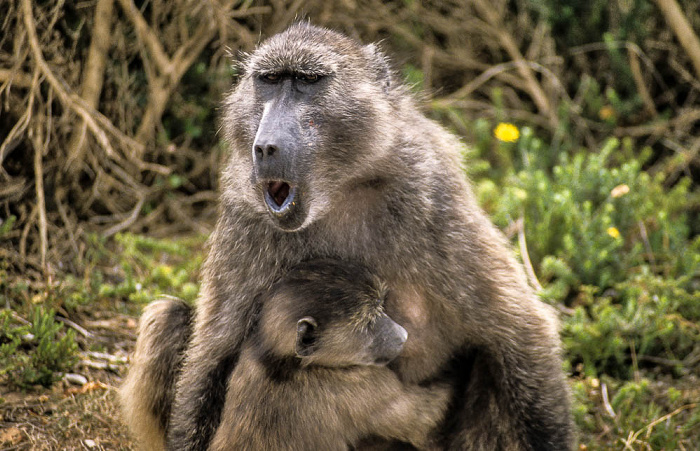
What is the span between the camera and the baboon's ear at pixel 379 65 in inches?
132

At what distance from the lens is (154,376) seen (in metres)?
3.38

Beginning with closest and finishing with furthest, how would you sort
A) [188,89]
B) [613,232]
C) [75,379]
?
[75,379] < [613,232] < [188,89]

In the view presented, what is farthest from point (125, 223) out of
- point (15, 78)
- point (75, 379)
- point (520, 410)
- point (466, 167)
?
point (520, 410)

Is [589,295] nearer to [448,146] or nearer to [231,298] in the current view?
[448,146]

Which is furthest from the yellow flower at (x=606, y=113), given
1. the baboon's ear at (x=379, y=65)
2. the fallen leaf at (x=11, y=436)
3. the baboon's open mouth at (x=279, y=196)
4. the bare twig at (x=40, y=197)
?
the fallen leaf at (x=11, y=436)

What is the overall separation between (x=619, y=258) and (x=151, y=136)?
120 inches

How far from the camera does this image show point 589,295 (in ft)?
14.3

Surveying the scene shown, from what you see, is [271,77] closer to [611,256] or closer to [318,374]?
[318,374]

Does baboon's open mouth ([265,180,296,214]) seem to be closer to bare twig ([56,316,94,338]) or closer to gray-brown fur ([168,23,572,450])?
gray-brown fur ([168,23,572,450])

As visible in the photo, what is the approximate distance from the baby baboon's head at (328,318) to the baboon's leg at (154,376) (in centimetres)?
57

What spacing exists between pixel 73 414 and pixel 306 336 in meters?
1.26

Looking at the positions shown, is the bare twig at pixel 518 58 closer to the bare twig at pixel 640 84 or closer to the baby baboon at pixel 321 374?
the bare twig at pixel 640 84

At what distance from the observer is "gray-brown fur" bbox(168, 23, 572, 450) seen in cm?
309

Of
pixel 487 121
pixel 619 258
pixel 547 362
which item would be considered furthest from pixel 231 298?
pixel 487 121
